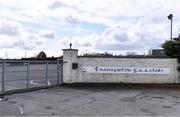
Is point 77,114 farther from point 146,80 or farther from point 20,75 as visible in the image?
point 146,80

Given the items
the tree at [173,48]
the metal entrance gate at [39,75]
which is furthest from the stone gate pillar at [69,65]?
the tree at [173,48]

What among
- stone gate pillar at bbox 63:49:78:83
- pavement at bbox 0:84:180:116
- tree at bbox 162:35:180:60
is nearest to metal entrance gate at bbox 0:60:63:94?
stone gate pillar at bbox 63:49:78:83

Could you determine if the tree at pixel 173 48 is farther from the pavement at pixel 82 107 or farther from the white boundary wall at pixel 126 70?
the pavement at pixel 82 107

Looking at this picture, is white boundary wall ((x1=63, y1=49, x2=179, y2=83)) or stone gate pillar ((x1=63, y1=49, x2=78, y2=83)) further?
white boundary wall ((x1=63, y1=49, x2=179, y2=83))

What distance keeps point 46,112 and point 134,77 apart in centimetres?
1280

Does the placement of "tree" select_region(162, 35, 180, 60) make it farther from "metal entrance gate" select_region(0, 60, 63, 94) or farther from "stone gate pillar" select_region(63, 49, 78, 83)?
"metal entrance gate" select_region(0, 60, 63, 94)

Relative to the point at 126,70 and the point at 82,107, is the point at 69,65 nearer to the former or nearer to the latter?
the point at 126,70

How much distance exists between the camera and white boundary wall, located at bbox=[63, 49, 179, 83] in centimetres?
2275

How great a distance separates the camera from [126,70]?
902 inches

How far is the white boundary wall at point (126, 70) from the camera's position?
2275 cm

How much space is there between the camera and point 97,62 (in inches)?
901

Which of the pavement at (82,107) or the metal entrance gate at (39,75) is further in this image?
the metal entrance gate at (39,75)

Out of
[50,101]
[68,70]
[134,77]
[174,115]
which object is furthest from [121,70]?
[174,115]

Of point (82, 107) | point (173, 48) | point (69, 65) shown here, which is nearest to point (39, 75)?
point (69, 65)
